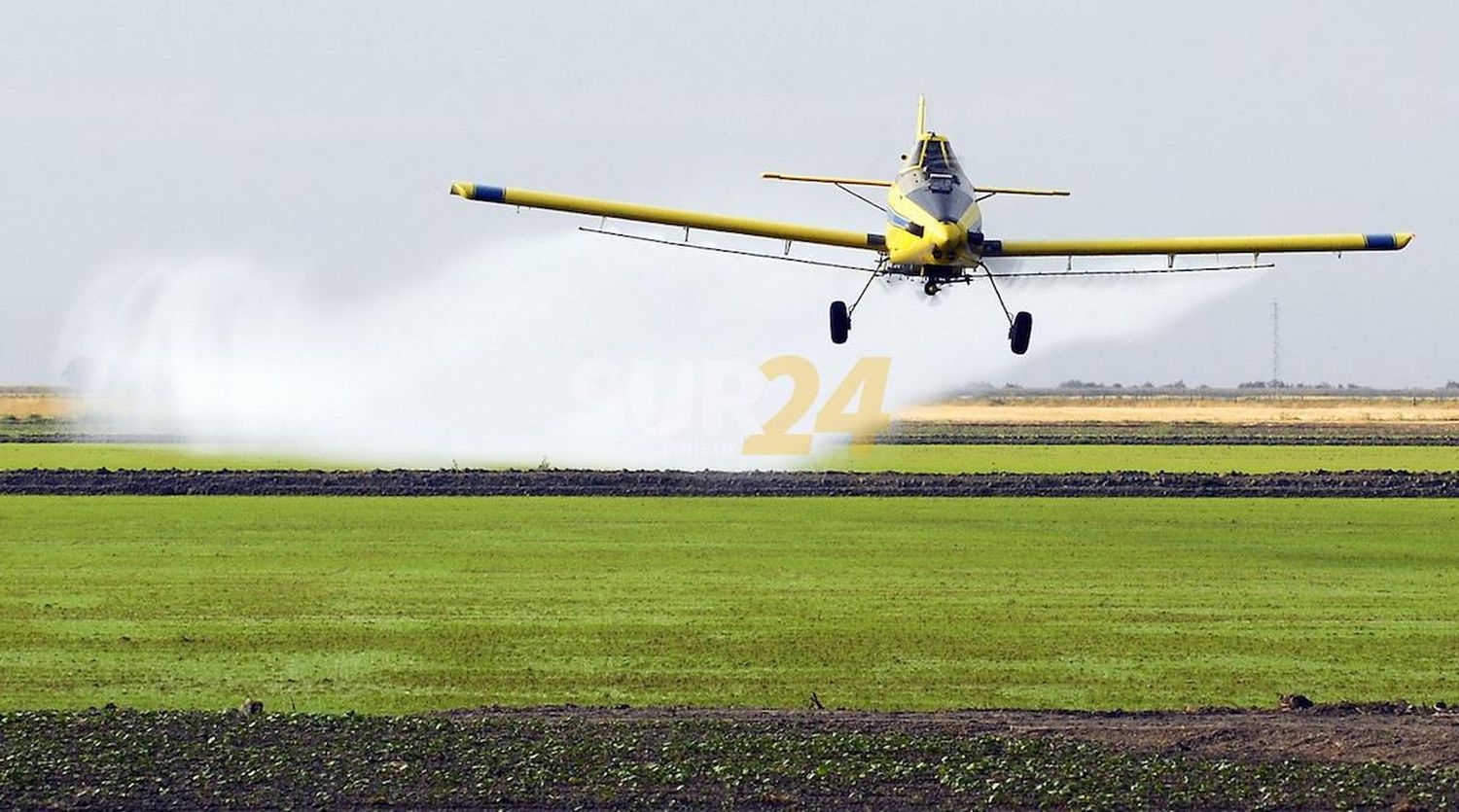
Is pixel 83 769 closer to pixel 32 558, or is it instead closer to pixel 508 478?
pixel 32 558

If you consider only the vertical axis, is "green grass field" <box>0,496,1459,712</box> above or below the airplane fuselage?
below

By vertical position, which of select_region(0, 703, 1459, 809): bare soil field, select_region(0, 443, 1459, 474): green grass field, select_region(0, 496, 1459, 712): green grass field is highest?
select_region(0, 443, 1459, 474): green grass field

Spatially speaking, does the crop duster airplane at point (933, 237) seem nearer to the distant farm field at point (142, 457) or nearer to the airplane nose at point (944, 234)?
the airplane nose at point (944, 234)

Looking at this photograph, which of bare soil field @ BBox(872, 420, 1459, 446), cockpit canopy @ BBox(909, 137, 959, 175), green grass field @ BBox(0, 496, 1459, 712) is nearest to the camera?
green grass field @ BBox(0, 496, 1459, 712)

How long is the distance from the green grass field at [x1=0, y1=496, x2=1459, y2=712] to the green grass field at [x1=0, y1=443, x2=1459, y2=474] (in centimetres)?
1931

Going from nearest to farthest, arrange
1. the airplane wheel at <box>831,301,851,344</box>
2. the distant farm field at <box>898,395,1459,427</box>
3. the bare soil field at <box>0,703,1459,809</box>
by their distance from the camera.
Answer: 1. the bare soil field at <box>0,703,1459,809</box>
2. the airplane wheel at <box>831,301,851,344</box>
3. the distant farm field at <box>898,395,1459,427</box>

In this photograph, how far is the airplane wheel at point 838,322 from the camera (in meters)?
40.4

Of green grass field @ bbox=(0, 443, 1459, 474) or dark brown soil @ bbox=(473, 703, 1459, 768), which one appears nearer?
dark brown soil @ bbox=(473, 703, 1459, 768)

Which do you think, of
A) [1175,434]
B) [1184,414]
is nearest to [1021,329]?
[1175,434]

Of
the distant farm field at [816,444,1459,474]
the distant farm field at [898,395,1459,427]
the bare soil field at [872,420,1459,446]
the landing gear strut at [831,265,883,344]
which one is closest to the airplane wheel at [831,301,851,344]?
the landing gear strut at [831,265,883,344]

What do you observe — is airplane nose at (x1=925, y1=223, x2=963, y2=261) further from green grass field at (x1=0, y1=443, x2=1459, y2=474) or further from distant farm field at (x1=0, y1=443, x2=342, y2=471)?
distant farm field at (x1=0, y1=443, x2=342, y2=471)

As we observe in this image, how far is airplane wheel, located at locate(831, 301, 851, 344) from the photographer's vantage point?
1592 inches

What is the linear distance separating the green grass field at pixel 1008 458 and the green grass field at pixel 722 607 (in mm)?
19306

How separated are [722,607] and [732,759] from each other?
39.4 feet
